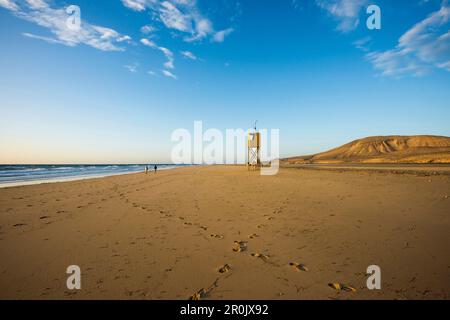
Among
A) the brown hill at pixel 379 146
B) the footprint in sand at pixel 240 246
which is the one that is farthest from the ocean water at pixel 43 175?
the brown hill at pixel 379 146

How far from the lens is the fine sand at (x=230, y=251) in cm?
341

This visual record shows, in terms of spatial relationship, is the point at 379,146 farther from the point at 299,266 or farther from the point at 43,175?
the point at 43,175

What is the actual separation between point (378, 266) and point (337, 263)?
2.29 feet

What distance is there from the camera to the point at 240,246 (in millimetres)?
5133

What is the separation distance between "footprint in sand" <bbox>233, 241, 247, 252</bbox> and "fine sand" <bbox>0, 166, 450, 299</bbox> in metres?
0.02

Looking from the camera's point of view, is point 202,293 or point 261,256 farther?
point 261,256

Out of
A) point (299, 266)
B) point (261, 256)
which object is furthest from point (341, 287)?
point (261, 256)

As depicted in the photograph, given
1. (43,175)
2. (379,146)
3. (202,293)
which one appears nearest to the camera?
(202,293)

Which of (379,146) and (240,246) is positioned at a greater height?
(379,146)

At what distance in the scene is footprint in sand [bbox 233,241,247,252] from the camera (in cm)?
494

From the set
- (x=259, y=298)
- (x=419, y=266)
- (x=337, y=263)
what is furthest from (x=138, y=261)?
(x=419, y=266)

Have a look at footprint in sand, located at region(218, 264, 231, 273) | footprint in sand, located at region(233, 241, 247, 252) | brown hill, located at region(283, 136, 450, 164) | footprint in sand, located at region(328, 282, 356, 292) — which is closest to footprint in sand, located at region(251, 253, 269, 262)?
footprint in sand, located at region(233, 241, 247, 252)

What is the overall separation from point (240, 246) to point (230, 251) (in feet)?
1.21
